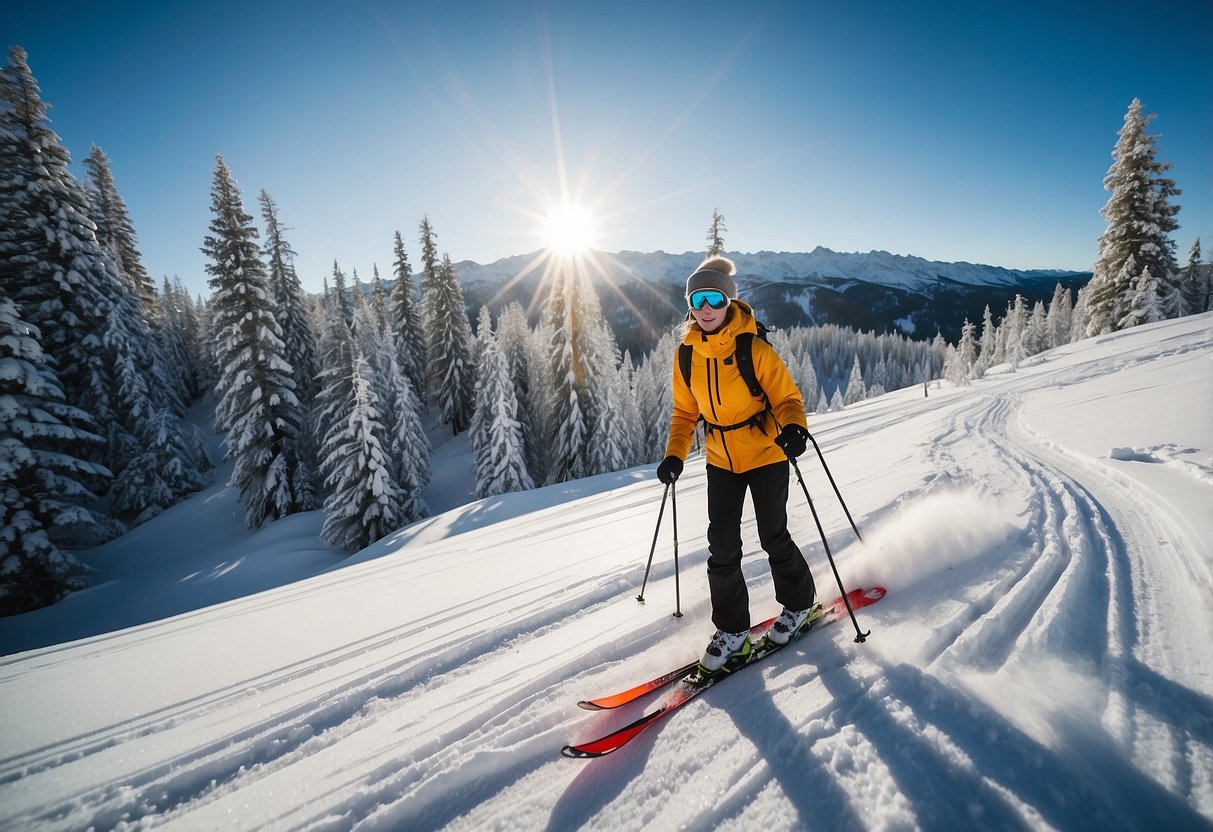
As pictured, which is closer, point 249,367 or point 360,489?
point 360,489

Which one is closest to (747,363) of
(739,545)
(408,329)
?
(739,545)

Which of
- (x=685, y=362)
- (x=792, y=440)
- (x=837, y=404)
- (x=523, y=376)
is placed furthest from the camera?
(x=837, y=404)

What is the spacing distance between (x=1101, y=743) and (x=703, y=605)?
2336mm

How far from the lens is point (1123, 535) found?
3828mm

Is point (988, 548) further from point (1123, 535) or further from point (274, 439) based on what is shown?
point (274, 439)

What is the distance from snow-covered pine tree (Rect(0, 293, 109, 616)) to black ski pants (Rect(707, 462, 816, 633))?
2042 centimetres

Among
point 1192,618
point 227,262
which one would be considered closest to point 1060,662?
point 1192,618

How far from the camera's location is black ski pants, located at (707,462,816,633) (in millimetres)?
3102

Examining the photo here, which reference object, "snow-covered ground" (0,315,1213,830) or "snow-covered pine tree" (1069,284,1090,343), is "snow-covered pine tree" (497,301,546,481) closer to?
"snow-covered ground" (0,315,1213,830)

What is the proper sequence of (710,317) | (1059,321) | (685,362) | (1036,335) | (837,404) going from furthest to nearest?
(1059,321) < (1036,335) < (837,404) < (685,362) < (710,317)

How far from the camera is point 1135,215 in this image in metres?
24.8

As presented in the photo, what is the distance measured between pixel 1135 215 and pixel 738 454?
37372mm

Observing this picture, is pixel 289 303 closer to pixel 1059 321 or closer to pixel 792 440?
pixel 792 440

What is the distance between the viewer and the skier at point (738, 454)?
3.07 m
